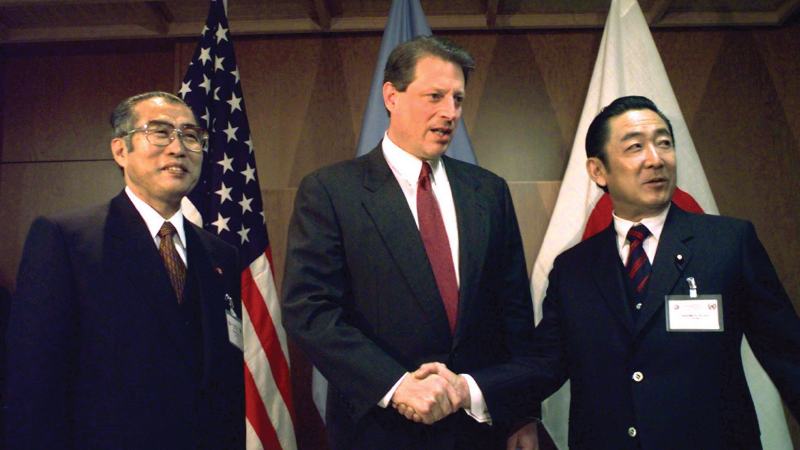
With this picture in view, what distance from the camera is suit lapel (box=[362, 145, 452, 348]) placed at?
161cm

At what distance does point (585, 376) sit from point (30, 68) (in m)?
3.94

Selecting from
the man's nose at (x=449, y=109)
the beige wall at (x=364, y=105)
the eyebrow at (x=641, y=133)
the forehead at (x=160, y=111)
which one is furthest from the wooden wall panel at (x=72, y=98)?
the eyebrow at (x=641, y=133)

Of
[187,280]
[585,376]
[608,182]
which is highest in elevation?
[608,182]

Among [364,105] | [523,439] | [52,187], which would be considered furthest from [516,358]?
[52,187]

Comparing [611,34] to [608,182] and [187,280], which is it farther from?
[187,280]

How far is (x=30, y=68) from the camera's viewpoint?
392 cm

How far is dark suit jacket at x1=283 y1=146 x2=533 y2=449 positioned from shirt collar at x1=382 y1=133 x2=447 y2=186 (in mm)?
46

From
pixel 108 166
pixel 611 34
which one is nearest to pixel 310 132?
pixel 108 166

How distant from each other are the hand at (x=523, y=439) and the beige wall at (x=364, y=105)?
2.08m

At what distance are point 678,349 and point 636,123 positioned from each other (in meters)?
0.71

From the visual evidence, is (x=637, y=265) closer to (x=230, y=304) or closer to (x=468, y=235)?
(x=468, y=235)

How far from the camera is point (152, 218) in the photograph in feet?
5.72

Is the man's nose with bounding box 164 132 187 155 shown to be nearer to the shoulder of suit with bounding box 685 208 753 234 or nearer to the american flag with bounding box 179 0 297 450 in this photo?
the american flag with bounding box 179 0 297 450

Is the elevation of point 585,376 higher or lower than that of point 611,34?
lower
